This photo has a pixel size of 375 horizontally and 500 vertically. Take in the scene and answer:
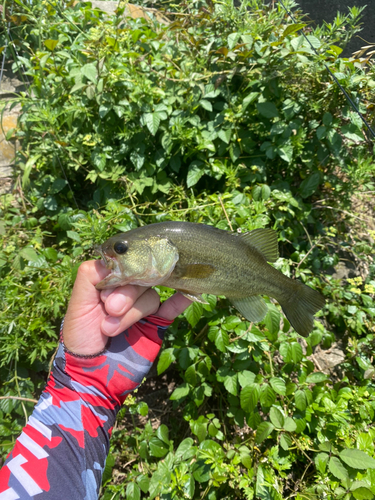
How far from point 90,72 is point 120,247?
6.10 ft

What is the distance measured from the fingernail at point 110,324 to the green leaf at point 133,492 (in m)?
1.20

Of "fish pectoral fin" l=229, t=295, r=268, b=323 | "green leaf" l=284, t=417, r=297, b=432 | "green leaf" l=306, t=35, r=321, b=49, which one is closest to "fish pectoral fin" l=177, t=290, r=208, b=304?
"fish pectoral fin" l=229, t=295, r=268, b=323

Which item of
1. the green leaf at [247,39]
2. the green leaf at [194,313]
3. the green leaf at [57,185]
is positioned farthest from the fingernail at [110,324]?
the green leaf at [247,39]

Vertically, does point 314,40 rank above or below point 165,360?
above


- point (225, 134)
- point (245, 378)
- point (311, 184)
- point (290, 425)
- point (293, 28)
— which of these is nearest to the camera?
point (290, 425)

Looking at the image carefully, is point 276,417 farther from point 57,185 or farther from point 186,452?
point 57,185

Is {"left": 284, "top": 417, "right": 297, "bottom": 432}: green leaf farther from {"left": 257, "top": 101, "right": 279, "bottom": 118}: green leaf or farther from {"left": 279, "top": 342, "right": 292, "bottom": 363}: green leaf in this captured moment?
{"left": 257, "top": 101, "right": 279, "bottom": 118}: green leaf

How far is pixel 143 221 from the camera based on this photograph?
113 inches

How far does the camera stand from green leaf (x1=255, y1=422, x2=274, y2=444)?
2104 mm

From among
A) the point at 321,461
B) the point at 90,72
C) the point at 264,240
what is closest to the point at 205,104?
the point at 90,72

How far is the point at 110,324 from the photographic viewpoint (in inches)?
71.8

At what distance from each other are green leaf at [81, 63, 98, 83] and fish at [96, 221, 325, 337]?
170 cm

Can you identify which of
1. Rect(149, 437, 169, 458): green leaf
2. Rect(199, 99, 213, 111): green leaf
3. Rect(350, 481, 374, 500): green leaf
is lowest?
Rect(149, 437, 169, 458): green leaf

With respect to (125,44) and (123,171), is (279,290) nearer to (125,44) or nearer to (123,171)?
(123,171)
